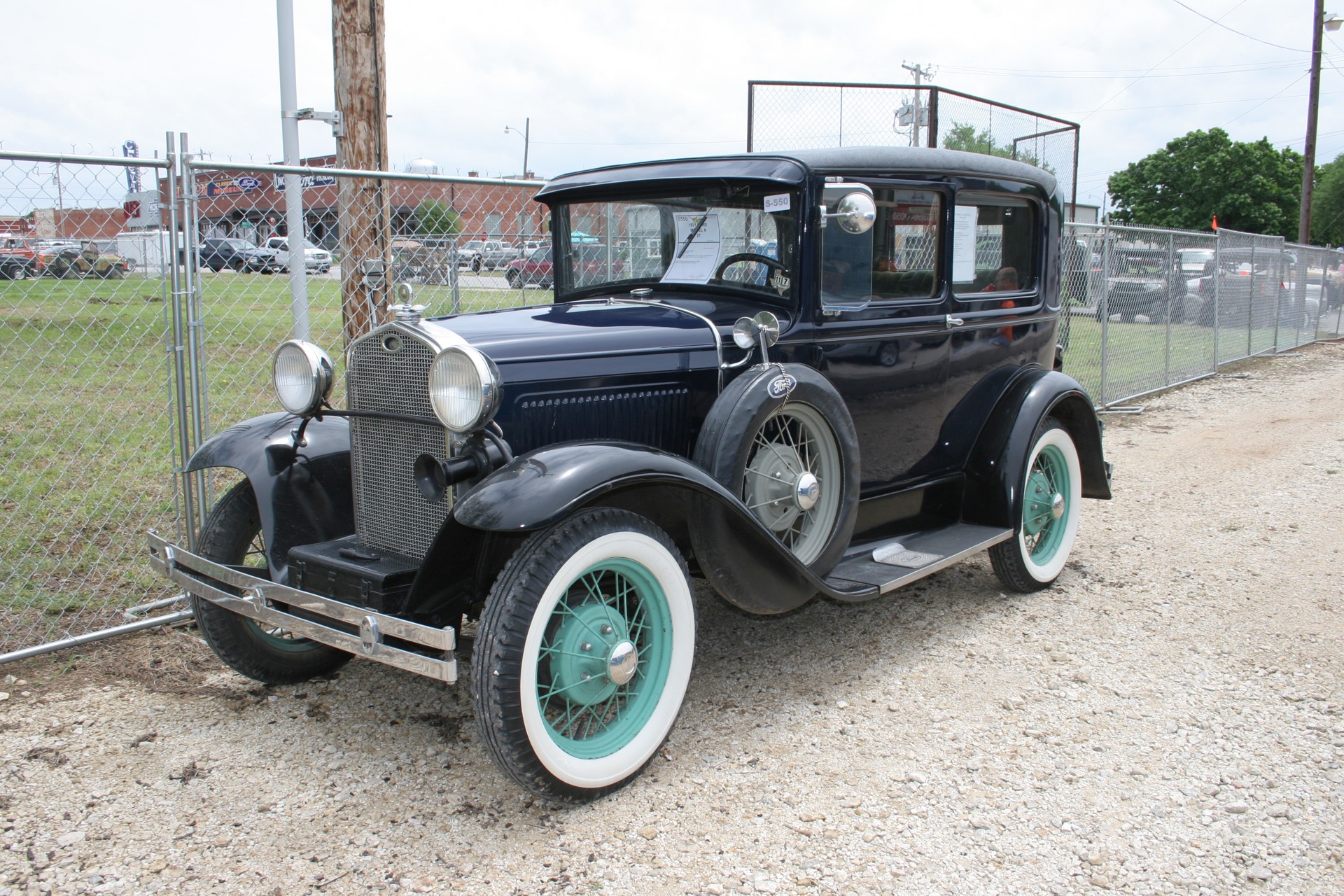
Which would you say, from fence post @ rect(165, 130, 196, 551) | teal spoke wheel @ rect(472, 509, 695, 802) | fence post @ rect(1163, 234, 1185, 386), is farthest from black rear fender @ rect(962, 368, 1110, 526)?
fence post @ rect(1163, 234, 1185, 386)

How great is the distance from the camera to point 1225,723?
3.09 m

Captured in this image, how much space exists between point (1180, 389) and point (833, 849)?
10.3 meters

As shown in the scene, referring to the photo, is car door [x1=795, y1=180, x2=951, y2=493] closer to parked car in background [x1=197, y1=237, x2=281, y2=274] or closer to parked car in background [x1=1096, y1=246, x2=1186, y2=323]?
parked car in background [x1=197, y1=237, x2=281, y2=274]

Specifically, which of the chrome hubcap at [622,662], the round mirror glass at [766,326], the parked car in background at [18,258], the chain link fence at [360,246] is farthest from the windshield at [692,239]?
the parked car in background at [18,258]

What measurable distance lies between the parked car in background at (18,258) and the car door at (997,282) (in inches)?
142

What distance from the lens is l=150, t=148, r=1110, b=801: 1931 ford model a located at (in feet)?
8.32

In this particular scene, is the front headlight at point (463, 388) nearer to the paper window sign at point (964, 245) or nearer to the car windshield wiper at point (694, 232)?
the car windshield wiper at point (694, 232)

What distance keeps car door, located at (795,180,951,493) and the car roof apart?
88 millimetres

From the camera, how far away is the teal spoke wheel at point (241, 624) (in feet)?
10.3

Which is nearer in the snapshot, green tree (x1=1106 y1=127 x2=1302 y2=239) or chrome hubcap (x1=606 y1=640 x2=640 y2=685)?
chrome hubcap (x1=606 y1=640 x2=640 y2=685)

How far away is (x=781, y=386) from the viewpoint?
3.04m

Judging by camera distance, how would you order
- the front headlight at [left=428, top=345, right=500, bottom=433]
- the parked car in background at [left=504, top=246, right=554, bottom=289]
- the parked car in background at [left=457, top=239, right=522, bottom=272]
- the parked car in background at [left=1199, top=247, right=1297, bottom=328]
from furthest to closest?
the parked car in background at [left=1199, top=247, right=1297, bottom=328], the parked car in background at [left=457, top=239, right=522, bottom=272], the parked car in background at [left=504, top=246, right=554, bottom=289], the front headlight at [left=428, top=345, right=500, bottom=433]

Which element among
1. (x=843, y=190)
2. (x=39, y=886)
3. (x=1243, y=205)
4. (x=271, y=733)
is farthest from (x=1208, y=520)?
(x=1243, y=205)

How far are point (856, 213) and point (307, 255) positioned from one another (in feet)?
11.4
